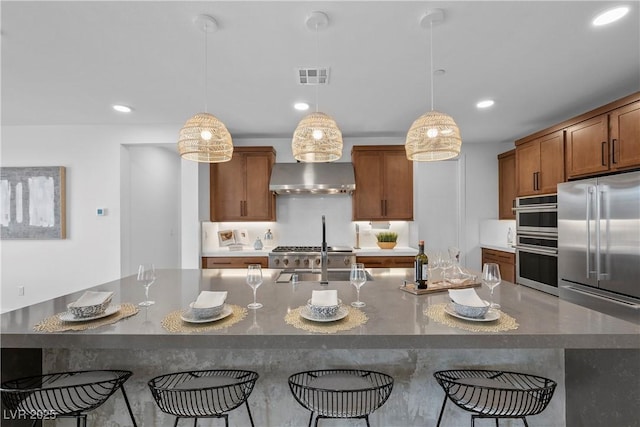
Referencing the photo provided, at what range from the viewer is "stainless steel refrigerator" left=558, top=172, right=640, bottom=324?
2.37m

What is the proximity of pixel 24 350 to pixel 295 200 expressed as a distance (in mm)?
3472

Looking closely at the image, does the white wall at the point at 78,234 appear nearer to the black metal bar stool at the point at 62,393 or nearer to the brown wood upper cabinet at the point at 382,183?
the black metal bar stool at the point at 62,393

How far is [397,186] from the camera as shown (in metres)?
4.29

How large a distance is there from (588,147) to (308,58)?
2.83 metres

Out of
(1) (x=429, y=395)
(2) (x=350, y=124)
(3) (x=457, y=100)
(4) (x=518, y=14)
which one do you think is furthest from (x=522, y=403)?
(2) (x=350, y=124)

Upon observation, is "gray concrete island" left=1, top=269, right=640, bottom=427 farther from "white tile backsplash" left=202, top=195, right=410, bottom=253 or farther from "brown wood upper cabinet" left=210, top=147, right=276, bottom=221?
"white tile backsplash" left=202, top=195, right=410, bottom=253

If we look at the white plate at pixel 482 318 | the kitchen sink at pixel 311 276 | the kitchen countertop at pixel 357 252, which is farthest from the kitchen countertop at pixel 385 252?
the white plate at pixel 482 318

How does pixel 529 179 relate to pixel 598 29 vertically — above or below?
below

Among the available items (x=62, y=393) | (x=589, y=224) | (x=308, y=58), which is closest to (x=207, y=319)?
(x=62, y=393)

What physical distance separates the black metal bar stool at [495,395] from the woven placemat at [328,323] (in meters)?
0.43

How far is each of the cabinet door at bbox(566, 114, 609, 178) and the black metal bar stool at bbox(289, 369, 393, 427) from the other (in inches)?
119

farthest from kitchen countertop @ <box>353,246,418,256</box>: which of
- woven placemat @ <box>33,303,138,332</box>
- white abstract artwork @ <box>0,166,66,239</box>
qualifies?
white abstract artwork @ <box>0,166,66,239</box>

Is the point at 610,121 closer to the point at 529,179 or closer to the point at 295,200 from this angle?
the point at 529,179

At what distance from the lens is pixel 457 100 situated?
10.0ft
